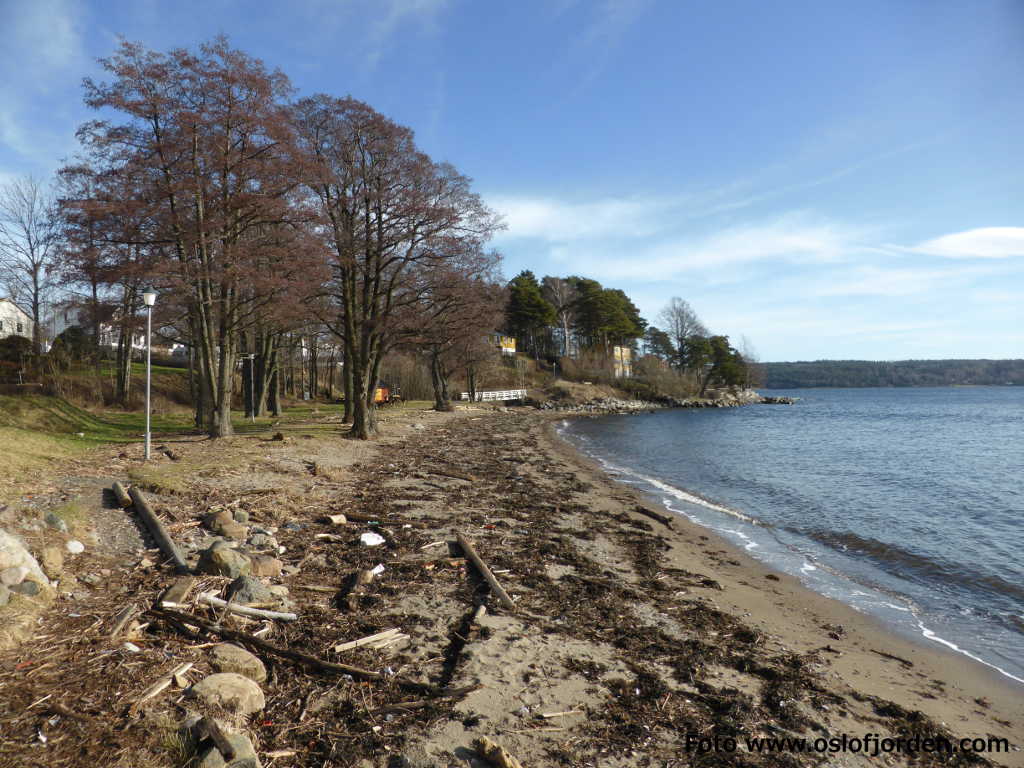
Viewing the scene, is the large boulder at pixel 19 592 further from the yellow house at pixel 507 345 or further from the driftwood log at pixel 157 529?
the yellow house at pixel 507 345

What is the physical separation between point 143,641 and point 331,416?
2624 centimetres

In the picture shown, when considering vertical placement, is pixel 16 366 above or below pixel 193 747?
above

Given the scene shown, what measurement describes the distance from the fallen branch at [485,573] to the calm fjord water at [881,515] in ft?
18.1

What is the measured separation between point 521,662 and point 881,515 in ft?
43.8

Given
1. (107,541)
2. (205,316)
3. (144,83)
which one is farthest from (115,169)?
(107,541)

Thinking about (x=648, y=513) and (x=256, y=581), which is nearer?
(x=256, y=581)

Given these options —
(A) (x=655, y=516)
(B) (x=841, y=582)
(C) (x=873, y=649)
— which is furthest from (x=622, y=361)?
(C) (x=873, y=649)

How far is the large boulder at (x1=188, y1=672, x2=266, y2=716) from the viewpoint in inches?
163

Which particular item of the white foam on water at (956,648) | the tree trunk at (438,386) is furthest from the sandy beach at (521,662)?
the tree trunk at (438,386)

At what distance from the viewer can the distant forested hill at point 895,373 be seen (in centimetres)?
16912

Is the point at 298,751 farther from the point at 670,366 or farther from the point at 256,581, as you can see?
the point at 670,366

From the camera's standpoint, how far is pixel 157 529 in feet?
24.7

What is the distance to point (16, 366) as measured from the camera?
2661cm

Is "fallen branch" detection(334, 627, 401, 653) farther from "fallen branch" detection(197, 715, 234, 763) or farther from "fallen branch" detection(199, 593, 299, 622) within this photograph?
"fallen branch" detection(197, 715, 234, 763)
